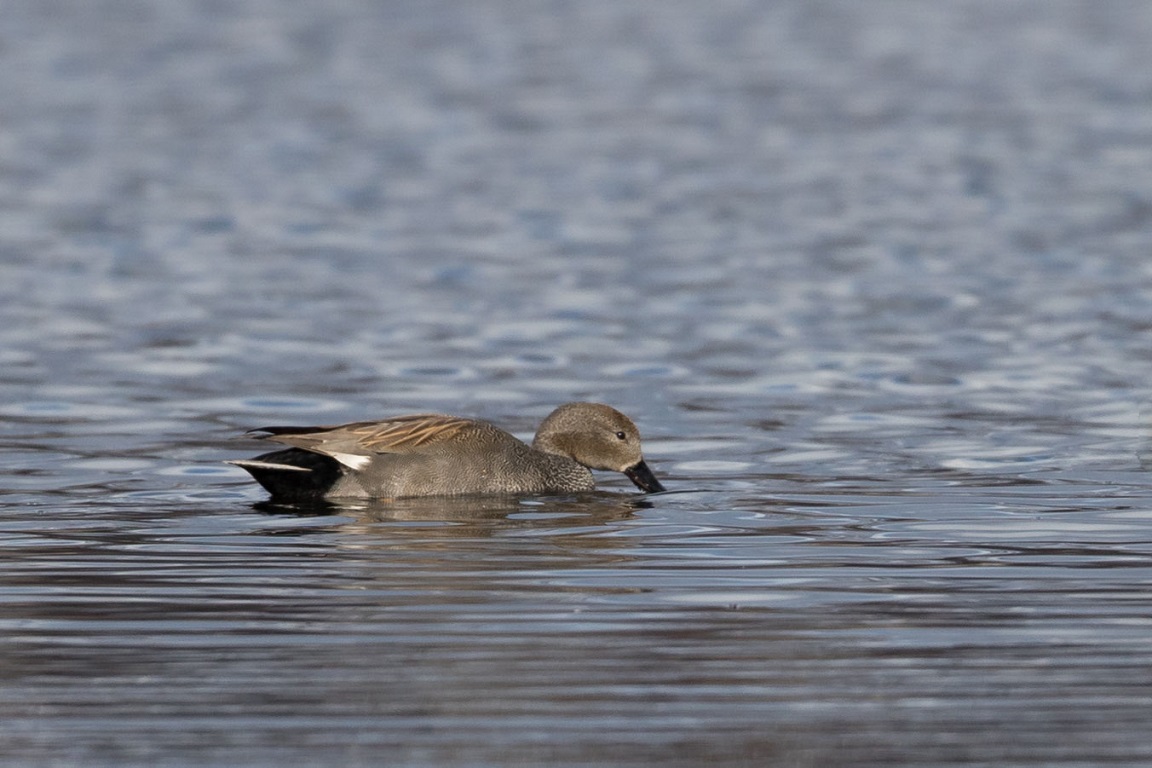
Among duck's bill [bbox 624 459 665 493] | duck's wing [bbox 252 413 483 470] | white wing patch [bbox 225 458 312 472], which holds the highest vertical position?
duck's wing [bbox 252 413 483 470]

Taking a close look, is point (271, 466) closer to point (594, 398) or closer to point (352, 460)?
point (352, 460)

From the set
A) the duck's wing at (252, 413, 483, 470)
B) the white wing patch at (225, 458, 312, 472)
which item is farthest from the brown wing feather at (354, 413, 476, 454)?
Result: the white wing patch at (225, 458, 312, 472)

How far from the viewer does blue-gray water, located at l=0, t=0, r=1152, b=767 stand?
20.7ft

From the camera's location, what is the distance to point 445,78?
3241 centimetres

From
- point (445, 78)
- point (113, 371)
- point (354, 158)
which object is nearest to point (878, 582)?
point (113, 371)

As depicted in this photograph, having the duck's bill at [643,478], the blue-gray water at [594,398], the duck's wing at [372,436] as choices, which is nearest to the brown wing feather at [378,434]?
the duck's wing at [372,436]

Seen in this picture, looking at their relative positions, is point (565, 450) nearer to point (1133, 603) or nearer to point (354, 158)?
point (1133, 603)

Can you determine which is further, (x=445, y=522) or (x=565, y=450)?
(x=565, y=450)

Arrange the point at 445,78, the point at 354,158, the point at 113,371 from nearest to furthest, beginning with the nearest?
the point at 113,371 → the point at 354,158 → the point at 445,78

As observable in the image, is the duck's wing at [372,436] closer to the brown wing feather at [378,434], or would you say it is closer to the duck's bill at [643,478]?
the brown wing feather at [378,434]

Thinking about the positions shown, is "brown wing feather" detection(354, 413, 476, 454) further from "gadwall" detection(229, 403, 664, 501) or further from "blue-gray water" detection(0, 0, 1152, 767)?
"blue-gray water" detection(0, 0, 1152, 767)

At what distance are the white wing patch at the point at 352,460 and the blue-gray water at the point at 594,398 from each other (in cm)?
30

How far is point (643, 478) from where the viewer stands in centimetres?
1056

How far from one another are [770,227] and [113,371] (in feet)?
26.2
